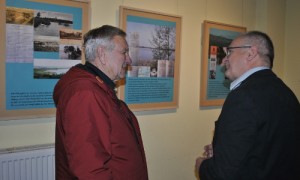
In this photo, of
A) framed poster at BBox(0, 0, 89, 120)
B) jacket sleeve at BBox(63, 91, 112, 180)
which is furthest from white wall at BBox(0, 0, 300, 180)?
jacket sleeve at BBox(63, 91, 112, 180)

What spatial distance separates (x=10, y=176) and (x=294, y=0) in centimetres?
349

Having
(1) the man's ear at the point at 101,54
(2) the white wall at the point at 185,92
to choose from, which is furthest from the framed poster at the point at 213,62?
(1) the man's ear at the point at 101,54

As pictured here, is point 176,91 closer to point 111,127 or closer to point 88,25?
point 88,25

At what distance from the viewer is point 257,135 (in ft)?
4.45

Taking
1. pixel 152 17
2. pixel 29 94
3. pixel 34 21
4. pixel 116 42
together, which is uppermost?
pixel 152 17

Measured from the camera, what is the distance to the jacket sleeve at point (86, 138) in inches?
46.2

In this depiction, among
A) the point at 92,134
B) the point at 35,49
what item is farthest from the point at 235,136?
the point at 35,49

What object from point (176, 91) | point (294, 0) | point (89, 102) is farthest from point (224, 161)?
point (294, 0)

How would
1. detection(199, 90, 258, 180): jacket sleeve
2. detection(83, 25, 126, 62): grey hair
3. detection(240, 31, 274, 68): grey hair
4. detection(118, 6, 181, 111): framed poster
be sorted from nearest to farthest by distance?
detection(199, 90, 258, 180): jacket sleeve
detection(83, 25, 126, 62): grey hair
detection(240, 31, 274, 68): grey hair
detection(118, 6, 181, 111): framed poster

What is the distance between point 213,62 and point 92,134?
1.93 m

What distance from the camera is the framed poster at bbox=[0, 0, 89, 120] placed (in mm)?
1730

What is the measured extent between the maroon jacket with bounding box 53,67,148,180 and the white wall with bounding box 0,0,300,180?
72cm

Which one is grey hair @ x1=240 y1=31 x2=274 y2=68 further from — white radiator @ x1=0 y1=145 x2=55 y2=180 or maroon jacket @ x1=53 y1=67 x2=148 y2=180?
white radiator @ x1=0 y1=145 x2=55 y2=180

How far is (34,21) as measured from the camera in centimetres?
180
